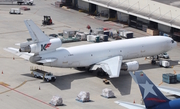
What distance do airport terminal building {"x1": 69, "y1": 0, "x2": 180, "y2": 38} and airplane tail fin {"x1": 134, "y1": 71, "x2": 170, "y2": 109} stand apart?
45119 mm

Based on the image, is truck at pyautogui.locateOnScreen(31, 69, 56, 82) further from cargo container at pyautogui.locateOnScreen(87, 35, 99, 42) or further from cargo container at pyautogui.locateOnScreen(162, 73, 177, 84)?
cargo container at pyautogui.locateOnScreen(87, 35, 99, 42)

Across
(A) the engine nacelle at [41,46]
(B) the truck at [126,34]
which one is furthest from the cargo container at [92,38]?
(A) the engine nacelle at [41,46]

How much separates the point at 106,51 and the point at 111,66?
4.16 meters

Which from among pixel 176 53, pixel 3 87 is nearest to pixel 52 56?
pixel 3 87

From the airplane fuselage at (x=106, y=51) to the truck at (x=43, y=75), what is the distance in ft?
5.41

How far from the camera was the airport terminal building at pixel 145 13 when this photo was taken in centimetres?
8556

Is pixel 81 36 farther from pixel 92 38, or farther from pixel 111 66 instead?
pixel 111 66

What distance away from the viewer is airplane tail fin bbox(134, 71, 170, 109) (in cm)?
3783

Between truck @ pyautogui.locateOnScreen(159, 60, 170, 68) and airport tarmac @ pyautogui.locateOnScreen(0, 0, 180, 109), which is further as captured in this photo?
truck @ pyautogui.locateOnScreen(159, 60, 170, 68)

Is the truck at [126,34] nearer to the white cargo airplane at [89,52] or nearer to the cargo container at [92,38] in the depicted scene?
the cargo container at [92,38]

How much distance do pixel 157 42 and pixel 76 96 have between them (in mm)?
20443

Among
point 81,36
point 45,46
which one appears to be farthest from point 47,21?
point 45,46

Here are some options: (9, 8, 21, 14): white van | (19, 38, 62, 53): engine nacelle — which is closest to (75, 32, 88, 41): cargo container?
(19, 38, 62, 53): engine nacelle

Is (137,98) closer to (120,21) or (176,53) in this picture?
(176,53)
